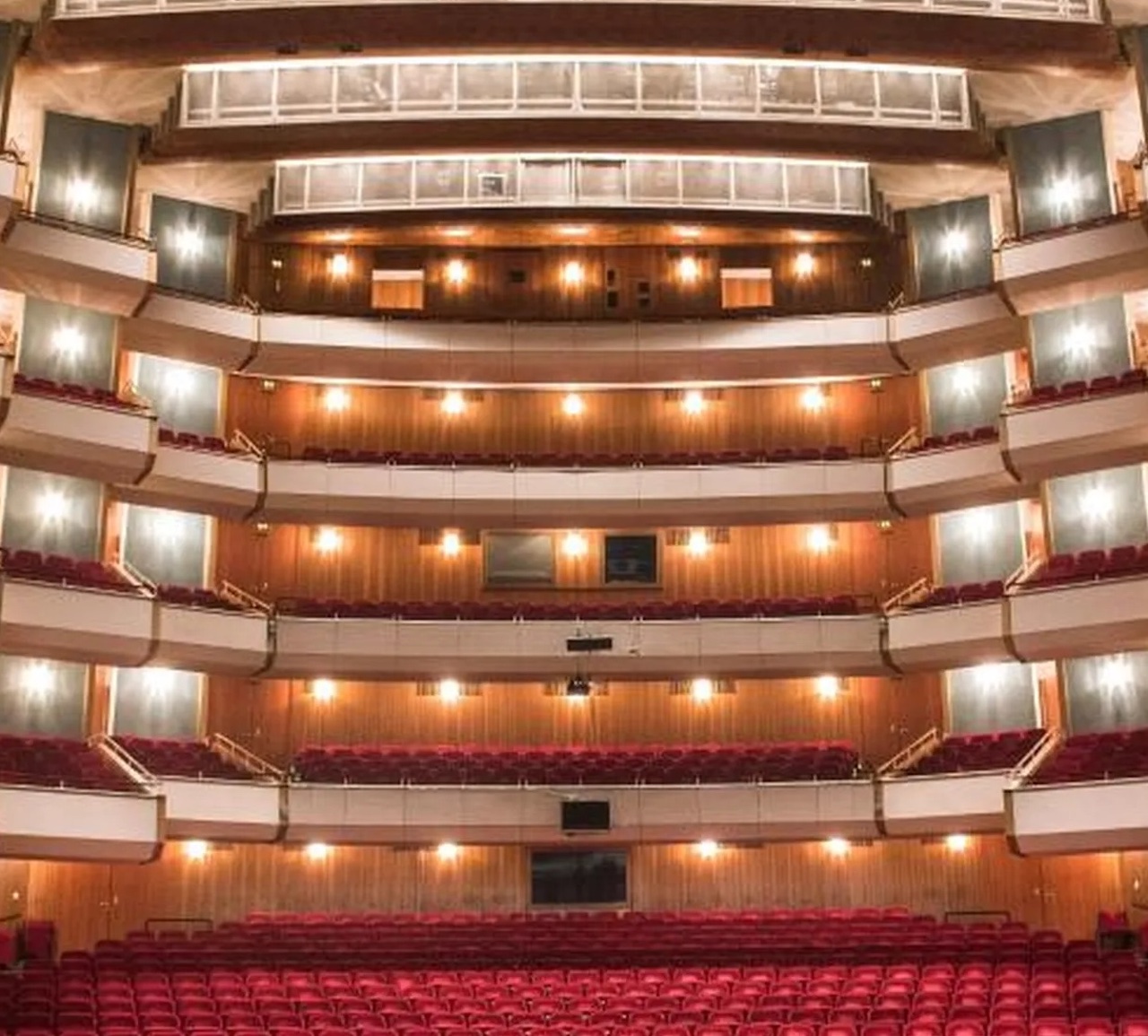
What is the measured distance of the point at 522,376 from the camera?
21.1m

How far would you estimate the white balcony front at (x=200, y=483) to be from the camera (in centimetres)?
1902

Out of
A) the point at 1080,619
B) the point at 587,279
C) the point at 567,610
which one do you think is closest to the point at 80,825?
the point at 567,610

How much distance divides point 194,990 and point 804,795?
8113mm

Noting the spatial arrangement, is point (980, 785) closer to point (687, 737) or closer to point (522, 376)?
point (687, 737)

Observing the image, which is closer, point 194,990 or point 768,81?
point 194,990

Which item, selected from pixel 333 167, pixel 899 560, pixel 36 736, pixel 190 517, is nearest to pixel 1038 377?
pixel 899 560

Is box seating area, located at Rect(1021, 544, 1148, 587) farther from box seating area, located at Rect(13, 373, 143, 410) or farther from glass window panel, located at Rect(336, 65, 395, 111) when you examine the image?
box seating area, located at Rect(13, 373, 143, 410)

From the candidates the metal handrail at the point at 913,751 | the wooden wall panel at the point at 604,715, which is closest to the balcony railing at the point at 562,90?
the wooden wall panel at the point at 604,715

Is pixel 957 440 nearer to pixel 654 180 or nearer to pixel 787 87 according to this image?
pixel 787 87

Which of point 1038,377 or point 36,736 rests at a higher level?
point 1038,377

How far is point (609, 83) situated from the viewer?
60.3 ft

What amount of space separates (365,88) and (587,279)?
5005 millimetres

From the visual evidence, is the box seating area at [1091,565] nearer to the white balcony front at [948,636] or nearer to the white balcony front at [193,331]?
the white balcony front at [948,636]

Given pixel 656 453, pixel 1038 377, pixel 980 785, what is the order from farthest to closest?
pixel 656 453 → pixel 1038 377 → pixel 980 785
